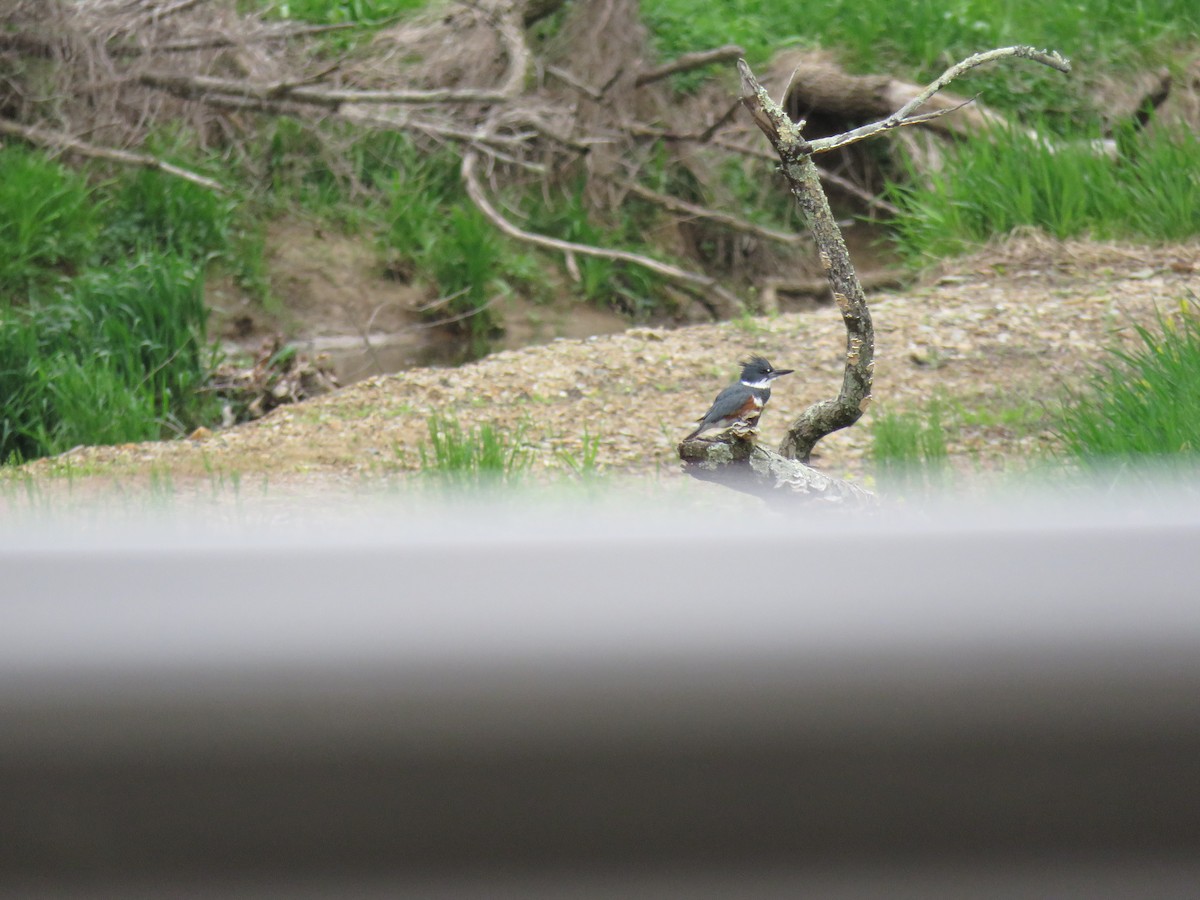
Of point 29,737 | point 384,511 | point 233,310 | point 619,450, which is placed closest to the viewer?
point 29,737

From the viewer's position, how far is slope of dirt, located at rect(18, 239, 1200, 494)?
176 inches

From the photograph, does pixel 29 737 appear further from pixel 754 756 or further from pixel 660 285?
pixel 660 285

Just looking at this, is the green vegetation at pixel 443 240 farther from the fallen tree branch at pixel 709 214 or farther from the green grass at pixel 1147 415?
the green grass at pixel 1147 415

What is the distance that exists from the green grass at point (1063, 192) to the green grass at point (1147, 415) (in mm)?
2522

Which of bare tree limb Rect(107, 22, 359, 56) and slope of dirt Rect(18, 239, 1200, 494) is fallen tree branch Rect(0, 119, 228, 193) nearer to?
bare tree limb Rect(107, 22, 359, 56)

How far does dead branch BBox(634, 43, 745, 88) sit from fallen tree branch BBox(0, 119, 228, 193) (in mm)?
2872

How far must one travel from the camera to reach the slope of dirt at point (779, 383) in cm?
447

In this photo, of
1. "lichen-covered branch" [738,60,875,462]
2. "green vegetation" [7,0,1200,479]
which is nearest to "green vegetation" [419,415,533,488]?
"green vegetation" [7,0,1200,479]

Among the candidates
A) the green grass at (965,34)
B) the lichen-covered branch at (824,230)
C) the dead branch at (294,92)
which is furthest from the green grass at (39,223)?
the lichen-covered branch at (824,230)

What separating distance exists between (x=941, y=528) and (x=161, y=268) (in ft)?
18.4

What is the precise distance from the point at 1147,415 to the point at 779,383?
2.08 metres

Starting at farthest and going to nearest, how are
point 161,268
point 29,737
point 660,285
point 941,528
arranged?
point 660,285
point 161,268
point 941,528
point 29,737

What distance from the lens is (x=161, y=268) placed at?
6031 millimetres

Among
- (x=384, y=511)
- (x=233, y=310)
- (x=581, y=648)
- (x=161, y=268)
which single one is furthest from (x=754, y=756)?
(x=233, y=310)
